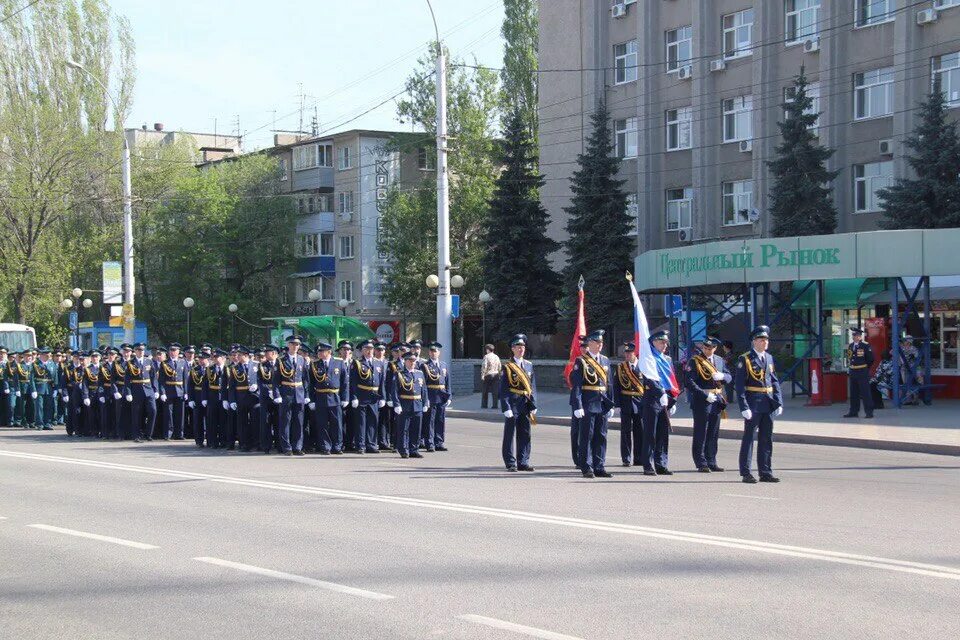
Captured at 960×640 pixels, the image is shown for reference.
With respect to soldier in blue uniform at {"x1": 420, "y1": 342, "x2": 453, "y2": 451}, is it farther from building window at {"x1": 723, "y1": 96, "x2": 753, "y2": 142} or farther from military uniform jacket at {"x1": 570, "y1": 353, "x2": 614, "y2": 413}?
building window at {"x1": 723, "y1": 96, "x2": 753, "y2": 142}

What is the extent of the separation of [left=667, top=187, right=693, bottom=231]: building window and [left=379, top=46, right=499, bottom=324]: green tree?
1102 cm

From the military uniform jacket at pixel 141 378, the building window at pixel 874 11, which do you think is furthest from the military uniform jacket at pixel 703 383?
the building window at pixel 874 11

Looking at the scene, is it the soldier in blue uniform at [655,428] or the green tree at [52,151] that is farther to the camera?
the green tree at [52,151]

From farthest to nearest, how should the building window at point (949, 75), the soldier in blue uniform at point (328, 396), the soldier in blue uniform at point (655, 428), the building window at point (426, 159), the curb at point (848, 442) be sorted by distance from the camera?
1. the building window at point (426, 159)
2. the building window at point (949, 75)
3. the soldier in blue uniform at point (328, 396)
4. the curb at point (848, 442)
5. the soldier in blue uniform at point (655, 428)

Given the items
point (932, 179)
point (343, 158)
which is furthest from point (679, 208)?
point (343, 158)

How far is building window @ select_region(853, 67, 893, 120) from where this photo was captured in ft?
118

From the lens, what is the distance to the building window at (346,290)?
203 ft

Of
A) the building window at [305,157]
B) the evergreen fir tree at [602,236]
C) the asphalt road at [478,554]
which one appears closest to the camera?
the asphalt road at [478,554]

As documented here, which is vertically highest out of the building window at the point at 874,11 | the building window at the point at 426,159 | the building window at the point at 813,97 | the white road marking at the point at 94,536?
the building window at the point at 874,11

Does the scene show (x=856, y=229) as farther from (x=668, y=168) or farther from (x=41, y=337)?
(x=41, y=337)

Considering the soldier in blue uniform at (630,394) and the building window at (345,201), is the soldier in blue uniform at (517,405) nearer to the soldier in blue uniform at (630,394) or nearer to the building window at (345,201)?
the soldier in blue uniform at (630,394)

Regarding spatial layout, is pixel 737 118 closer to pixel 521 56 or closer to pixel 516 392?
pixel 521 56

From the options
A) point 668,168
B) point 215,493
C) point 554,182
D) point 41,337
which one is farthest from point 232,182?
point 215,493

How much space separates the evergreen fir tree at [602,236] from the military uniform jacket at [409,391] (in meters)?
23.1
